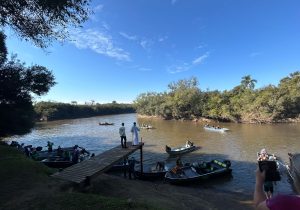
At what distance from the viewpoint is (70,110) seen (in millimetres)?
145250

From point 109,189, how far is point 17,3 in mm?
11873

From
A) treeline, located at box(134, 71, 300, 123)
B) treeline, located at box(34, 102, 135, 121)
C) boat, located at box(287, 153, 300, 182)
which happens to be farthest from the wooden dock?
treeline, located at box(34, 102, 135, 121)

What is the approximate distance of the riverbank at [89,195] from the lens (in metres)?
11.8

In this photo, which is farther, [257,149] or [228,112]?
[228,112]

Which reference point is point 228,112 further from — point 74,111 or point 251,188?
point 74,111

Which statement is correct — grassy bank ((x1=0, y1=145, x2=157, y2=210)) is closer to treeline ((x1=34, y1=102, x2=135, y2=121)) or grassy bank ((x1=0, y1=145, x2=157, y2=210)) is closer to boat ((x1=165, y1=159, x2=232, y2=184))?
boat ((x1=165, y1=159, x2=232, y2=184))

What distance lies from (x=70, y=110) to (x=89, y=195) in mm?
137867

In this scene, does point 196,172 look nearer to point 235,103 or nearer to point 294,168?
point 294,168

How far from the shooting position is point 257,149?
3847 cm

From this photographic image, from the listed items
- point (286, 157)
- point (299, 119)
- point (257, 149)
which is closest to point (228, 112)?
point (299, 119)

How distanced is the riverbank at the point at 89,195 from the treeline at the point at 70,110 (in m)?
88.3

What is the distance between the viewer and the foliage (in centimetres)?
2635

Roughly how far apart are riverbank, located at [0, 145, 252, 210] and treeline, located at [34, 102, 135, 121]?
290 feet

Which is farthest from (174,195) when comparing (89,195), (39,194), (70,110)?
(70,110)
